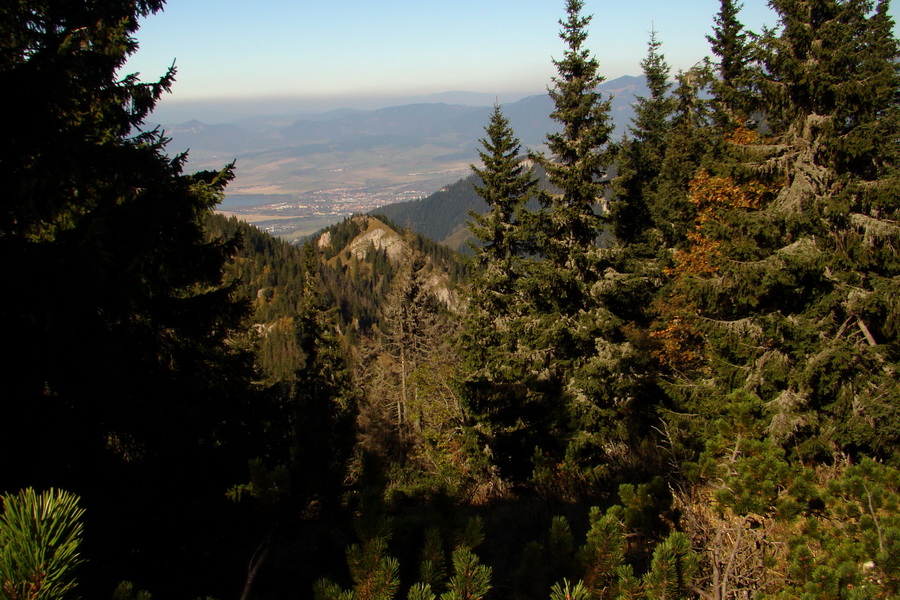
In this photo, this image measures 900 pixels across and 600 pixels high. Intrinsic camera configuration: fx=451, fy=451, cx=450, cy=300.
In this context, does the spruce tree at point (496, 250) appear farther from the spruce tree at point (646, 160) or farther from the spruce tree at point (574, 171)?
the spruce tree at point (646, 160)

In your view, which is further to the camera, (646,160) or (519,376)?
(646,160)

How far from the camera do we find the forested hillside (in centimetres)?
293

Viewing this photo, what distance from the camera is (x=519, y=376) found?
14.2 m

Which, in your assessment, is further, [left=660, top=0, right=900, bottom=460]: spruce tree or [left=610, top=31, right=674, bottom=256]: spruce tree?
[left=610, top=31, right=674, bottom=256]: spruce tree

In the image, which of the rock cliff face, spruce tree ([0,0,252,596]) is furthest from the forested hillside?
the rock cliff face

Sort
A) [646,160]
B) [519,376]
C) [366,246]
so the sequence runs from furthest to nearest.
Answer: [366,246] → [646,160] → [519,376]

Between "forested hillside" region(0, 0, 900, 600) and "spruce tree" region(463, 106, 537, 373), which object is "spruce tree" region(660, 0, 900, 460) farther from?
"spruce tree" region(463, 106, 537, 373)

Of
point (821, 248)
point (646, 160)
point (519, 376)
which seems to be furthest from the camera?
point (646, 160)

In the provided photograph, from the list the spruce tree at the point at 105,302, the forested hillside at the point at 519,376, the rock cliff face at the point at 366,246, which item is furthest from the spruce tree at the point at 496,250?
the rock cliff face at the point at 366,246

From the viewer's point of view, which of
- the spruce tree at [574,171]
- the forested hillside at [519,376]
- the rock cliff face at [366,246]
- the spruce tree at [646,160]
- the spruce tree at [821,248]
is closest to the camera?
the forested hillside at [519,376]

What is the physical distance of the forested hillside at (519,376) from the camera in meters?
2.93

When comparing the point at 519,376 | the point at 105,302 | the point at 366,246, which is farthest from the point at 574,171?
the point at 366,246

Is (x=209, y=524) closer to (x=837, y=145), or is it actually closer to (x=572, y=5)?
(x=837, y=145)

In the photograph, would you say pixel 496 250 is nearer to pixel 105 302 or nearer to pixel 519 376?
pixel 519 376
